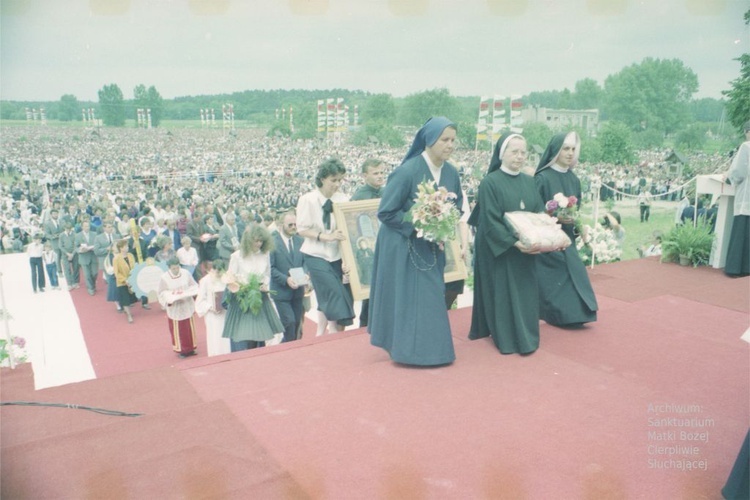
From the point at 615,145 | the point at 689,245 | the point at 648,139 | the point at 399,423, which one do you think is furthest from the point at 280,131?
the point at 399,423

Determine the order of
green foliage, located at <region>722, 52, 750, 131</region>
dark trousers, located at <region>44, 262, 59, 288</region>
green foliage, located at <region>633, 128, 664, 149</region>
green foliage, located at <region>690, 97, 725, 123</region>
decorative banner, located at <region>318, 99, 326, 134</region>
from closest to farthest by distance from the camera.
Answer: green foliage, located at <region>690, 97, 725, 123</region>
dark trousers, located at <region>44, 262, 59, 288</region>
green foliage, located at <region>722, 52, 750, 131</region>
green foliage, located at <region>633, 128, 664, 149</region>
decorative banner, located at <region>318, 99, 326, 134</region>

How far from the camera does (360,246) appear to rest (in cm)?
612

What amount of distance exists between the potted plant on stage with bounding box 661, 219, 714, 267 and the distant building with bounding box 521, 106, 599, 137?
26.1 m

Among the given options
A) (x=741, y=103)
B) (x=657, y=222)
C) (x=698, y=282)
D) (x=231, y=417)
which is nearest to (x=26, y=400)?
(x=231, y=417)

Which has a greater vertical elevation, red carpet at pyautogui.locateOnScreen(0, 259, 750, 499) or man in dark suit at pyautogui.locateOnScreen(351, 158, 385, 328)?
man in dark suit at pyautogui.locateOnScreen(351, 158, 385, 328)

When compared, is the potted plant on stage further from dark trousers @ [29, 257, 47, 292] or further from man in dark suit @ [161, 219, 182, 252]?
dark trousers @ [29, 257, 47, 292]

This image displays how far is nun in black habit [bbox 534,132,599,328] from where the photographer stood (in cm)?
567

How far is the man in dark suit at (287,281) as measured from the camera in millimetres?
6988

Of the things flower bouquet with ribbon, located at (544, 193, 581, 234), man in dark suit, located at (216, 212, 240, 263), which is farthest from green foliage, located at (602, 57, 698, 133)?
man in dark suit, located at (216, 212, 240, 263)

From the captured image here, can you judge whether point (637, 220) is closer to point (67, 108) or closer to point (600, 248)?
point (600, 248)

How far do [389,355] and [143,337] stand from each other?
7980 mm

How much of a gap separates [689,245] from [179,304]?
25.9ft

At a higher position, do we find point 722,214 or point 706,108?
point 706,108

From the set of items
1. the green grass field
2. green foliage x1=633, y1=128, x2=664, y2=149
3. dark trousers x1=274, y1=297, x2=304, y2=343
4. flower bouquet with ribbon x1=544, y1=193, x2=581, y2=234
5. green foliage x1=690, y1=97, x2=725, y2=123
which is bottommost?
the green grass field
